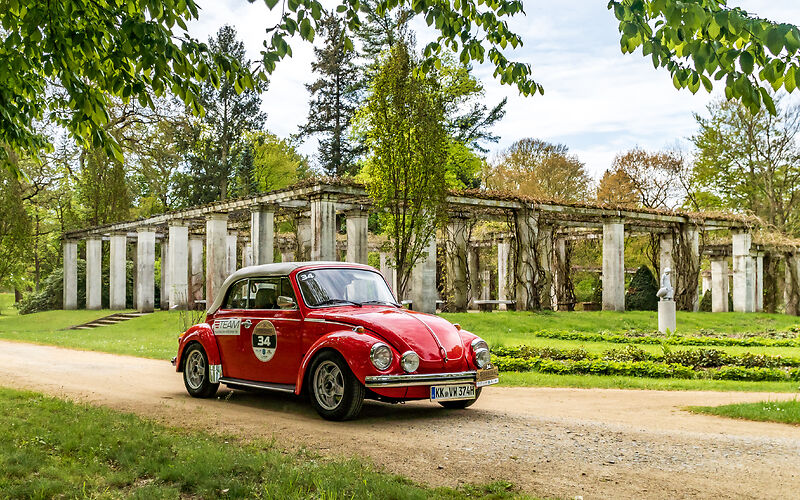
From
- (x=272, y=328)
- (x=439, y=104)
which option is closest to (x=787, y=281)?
(x=439, y=104)

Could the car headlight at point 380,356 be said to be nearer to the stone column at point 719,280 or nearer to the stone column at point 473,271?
the stone column at point 473,271

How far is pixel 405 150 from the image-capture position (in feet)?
66.2

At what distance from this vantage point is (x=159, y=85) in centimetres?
670

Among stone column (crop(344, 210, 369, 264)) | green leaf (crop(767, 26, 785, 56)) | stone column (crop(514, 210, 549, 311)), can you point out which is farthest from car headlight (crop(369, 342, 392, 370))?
stone column (crop(514, 210, 549, 311))

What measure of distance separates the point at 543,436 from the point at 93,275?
35.8m

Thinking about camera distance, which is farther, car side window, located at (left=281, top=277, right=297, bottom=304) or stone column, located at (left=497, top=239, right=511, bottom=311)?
stone column, located at (left=497, top=239, right=511, bottom=311)

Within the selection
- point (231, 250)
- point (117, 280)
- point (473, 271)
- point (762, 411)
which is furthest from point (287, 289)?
point (473, 271)

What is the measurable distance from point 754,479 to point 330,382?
427 cm

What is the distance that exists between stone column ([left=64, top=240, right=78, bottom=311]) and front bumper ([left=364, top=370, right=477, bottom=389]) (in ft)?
118

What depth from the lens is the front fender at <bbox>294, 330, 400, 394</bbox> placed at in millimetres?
7527

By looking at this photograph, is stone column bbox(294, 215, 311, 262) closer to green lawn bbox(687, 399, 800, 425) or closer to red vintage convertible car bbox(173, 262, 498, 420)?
red vintage convertible car bbox(173, 262, 498, 420)

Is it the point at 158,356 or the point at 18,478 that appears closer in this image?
the point at 18,478

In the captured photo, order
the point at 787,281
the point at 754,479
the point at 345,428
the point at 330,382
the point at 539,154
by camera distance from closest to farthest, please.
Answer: the point at 754,479, the point at 345,428, the point at 330,382, the point at 787,281, the point at 539,154

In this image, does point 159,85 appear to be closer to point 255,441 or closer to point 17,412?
point 255,441
